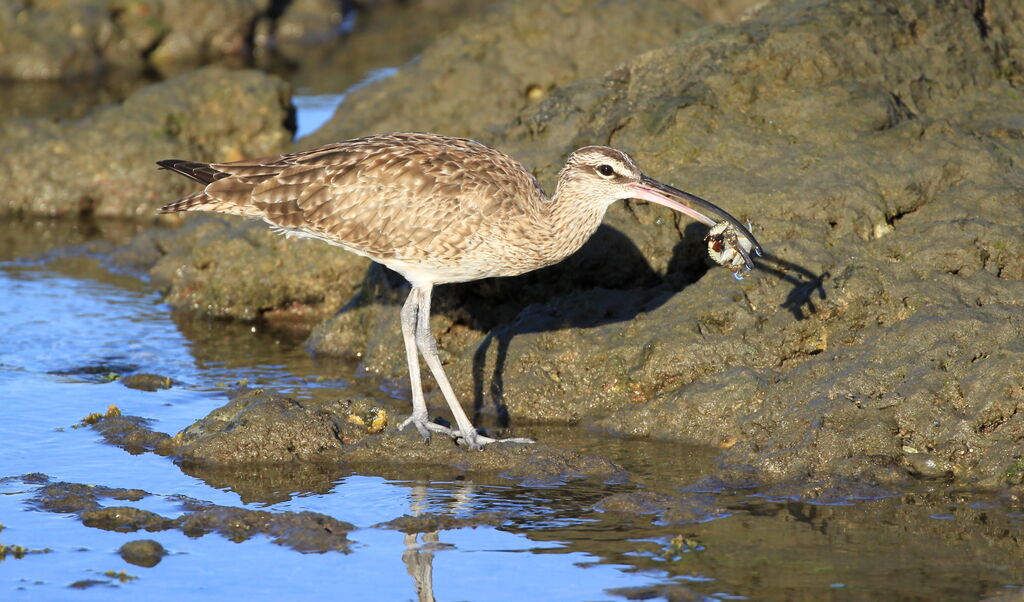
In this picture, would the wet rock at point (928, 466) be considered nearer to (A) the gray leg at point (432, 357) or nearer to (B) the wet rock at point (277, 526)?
(A) the gray leg at point (432, 357)

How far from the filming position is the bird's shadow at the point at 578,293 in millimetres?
9969

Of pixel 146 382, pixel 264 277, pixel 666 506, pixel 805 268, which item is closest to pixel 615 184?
pixel 805 268

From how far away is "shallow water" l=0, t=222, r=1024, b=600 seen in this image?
22.8ft

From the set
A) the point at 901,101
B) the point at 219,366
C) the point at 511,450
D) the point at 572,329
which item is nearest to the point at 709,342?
the point at 572,329

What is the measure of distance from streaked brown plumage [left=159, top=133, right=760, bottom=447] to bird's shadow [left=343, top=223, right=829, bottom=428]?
2.51ft

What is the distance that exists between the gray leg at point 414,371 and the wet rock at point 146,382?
237cm

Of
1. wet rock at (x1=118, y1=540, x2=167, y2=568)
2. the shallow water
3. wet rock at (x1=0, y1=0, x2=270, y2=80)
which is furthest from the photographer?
wet rock at (x1=0, y1=0, x2=270, y2=80)

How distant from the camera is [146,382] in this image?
10883 mm

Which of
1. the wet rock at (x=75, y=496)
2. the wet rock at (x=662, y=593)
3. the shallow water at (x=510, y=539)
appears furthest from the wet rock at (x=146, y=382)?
the wet rock at (x=662, y=593)

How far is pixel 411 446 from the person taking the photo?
9.04m

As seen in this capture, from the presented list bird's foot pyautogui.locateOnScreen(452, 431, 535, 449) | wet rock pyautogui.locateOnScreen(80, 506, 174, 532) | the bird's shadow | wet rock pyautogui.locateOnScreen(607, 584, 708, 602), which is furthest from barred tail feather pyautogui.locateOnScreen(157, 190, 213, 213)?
wet rock pyautogui.locateOnScreen(607, 584, 708, 602)

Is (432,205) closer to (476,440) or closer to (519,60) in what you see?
(476,440)

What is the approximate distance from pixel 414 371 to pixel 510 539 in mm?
2245

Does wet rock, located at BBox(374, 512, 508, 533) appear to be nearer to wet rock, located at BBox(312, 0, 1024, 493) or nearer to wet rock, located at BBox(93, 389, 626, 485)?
wet rock, located at BBox(93, 389, 626, 485)
